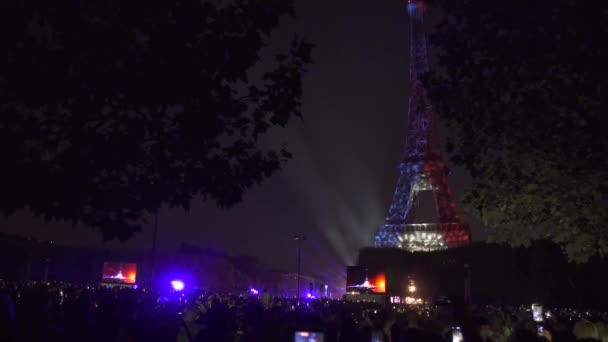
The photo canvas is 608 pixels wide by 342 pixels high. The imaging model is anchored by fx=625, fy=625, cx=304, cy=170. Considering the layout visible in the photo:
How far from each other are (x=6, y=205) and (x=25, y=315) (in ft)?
27.5

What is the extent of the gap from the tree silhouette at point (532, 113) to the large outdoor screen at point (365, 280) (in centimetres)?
3255

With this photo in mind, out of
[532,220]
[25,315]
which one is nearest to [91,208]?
[25,315]

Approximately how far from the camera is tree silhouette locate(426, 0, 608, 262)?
14391mm

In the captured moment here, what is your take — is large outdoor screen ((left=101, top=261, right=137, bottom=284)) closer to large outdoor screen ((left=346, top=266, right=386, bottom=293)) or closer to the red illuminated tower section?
large outdoor screen ((left=346, top=266, right=386, bottom=293))

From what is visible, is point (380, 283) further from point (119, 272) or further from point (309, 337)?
point (309, 337)

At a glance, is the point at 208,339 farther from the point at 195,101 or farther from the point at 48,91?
the point at 48,91

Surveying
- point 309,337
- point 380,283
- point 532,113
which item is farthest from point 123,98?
point 380,283

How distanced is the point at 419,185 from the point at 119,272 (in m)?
53.4

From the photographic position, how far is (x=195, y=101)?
6.75 meters

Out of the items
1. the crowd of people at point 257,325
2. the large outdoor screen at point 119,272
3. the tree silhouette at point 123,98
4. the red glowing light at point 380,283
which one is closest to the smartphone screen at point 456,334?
the crowd of people at point 257,325

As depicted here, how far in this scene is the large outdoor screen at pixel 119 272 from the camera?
5612cm

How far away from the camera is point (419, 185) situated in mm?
96688

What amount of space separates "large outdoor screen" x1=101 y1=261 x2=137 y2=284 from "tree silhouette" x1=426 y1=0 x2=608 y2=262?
44.1m

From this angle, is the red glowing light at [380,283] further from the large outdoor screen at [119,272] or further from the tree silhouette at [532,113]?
the tree silhouette at [532,113]
